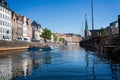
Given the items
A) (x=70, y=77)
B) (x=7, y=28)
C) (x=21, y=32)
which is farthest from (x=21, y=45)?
(x=70, y=77)

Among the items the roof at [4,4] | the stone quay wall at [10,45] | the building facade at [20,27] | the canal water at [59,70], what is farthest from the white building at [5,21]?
the canal water at [59,70]

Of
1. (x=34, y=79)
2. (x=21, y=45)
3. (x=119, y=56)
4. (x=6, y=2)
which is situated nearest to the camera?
(x=34, y=79)

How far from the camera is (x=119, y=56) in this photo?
43719 millimetres

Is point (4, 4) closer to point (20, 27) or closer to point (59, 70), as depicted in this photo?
point (20, 27)

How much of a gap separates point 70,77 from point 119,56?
2199 cm

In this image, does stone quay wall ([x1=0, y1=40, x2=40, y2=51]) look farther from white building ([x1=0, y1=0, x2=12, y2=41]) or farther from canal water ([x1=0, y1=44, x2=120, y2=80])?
canal water ([x1=0, y1=44, x2=120, y2=80])

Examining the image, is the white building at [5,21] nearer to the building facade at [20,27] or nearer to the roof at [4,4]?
the roof at [4,4]

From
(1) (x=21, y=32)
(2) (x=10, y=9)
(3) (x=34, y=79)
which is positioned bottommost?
(3) (x=34, y=79)

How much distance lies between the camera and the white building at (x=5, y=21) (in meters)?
110

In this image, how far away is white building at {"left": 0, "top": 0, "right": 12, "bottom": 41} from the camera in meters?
110

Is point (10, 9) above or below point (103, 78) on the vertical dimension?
above

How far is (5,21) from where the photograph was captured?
377ft

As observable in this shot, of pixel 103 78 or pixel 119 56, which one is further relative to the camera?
pixel 119 56

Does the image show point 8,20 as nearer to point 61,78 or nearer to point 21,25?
point 21,25
